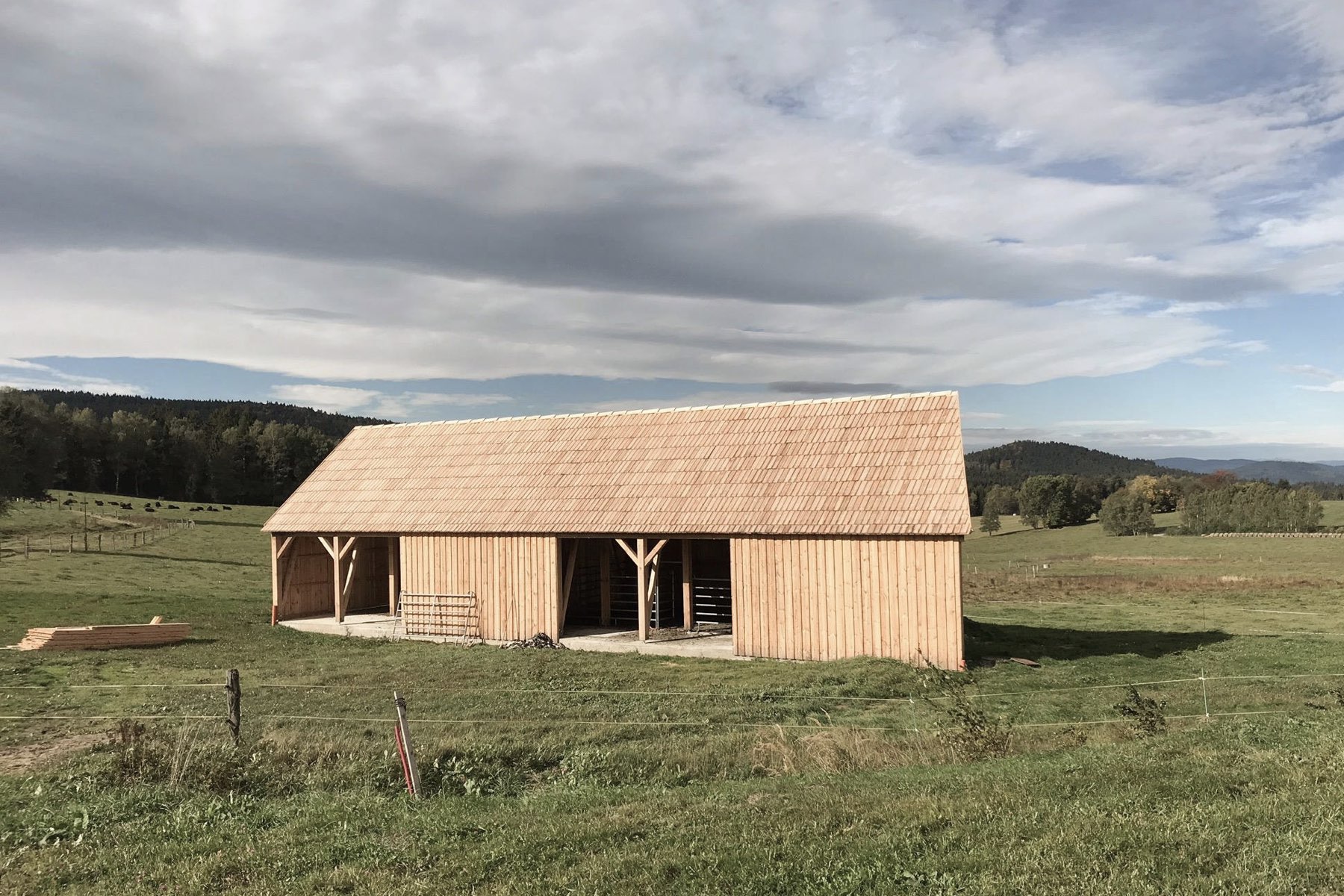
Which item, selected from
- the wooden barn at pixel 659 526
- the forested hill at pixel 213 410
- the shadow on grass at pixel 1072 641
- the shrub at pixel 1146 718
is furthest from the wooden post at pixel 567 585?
the forested hill at pixel 213 410

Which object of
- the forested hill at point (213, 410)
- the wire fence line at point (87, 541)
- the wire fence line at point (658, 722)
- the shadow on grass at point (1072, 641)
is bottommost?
the shadow on grass at point (1072, 641)

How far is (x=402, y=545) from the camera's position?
2381 centimetres

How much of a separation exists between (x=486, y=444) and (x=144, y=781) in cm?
1791

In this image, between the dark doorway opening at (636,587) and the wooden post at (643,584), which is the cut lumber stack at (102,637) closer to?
the dark doorway opening at (636,587)

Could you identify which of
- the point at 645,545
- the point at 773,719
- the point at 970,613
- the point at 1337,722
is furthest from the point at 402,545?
the point at 1337,722

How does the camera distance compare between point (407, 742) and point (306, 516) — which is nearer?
point (407, 742)

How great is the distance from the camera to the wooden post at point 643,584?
66.9ft

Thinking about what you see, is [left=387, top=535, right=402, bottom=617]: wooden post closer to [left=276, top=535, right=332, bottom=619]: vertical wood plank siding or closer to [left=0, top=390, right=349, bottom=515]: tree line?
[left=276, top=535, right=332, bottom=619]: vertical wood plank siding

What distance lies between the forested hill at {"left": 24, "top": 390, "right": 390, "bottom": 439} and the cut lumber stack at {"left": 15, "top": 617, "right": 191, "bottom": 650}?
277 ft

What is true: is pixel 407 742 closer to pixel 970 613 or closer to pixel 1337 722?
pixel 1337 722

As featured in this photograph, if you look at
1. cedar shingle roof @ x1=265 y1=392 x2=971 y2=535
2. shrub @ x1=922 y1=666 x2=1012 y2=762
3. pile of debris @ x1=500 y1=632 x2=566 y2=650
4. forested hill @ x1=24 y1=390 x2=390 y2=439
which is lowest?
pile of debris @ x1=500 y1=632 x2=566 y2=650

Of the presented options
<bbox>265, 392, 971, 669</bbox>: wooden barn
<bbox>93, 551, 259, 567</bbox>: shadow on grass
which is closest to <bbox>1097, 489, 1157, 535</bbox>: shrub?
<bbox>265, 392, 971, 669</bbox>: wooden barn

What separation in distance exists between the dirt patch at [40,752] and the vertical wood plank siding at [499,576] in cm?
1095

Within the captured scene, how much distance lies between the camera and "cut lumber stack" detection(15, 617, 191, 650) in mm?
19406
